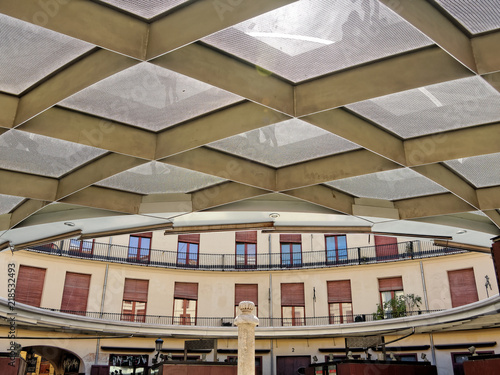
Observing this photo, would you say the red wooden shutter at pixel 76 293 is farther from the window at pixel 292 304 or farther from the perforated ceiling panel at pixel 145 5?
the perforated ceiling panel at pixel 145 5

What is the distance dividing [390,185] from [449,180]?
1248mm

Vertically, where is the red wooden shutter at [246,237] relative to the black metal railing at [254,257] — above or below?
above

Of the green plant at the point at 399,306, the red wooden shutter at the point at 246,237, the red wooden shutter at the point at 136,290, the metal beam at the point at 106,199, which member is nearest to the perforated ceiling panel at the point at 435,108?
the metal beam at the point at 106,199

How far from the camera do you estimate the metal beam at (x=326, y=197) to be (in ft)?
32.4

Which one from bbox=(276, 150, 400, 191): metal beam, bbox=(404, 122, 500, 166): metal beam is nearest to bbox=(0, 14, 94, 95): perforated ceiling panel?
bbox=(276, 150, 400, 191): metal beam

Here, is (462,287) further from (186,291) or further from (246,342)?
(246,342)

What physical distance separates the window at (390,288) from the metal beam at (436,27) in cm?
2148

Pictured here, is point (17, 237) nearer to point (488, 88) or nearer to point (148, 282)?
point (488, 88)

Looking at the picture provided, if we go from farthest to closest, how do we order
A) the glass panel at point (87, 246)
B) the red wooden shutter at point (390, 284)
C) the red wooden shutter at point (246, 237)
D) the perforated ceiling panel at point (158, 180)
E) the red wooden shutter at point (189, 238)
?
1. the red wooden shutter at point (246, 237)
2. the red wooden shutter at point (189, 238)
3. the glass panel at point (87, 246)
4. the red wooden shutter at point (390, 284)
5. the perforated ceiling panel at point (158, 180)

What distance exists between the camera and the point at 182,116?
8062 millimetres

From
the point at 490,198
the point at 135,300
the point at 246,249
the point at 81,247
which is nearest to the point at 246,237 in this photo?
the point at 246,249

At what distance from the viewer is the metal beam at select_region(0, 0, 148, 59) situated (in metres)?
5.12

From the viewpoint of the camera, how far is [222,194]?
402 inches

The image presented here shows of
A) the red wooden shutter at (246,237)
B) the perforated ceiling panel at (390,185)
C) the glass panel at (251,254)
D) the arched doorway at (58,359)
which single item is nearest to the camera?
the perforated ceiling panel at (390,185)
